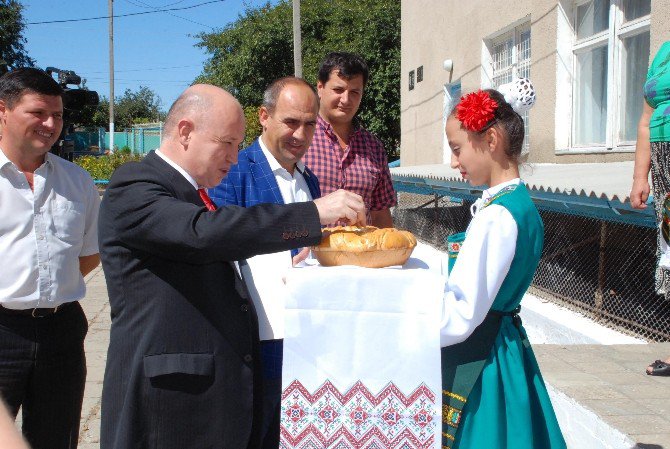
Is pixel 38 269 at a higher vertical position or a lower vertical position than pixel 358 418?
higher

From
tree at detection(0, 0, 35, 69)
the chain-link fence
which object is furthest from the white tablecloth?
tree at detection(0, 0, 35, 69)

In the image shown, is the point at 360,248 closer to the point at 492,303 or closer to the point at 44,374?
the point at 492,303

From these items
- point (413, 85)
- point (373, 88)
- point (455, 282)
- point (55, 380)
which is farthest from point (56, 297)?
point (373, 88)

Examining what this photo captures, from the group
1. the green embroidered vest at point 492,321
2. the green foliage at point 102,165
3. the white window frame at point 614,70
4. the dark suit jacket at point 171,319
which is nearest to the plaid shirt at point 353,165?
the green embroidered vest at point 492,321

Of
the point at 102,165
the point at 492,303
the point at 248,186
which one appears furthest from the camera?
the point at 102,165

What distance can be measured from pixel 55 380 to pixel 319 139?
163 centimetres

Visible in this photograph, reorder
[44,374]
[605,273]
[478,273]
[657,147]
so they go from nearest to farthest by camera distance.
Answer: [478,273]
[44,374]
[657,147]
[605,273]

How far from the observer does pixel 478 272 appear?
78.6 inches

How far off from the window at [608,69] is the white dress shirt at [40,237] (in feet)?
19.2

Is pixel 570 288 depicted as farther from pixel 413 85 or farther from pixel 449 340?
pixel 413 85

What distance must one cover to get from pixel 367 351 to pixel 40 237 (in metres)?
1.57

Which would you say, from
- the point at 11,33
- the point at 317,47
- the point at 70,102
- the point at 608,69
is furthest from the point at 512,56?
the point at 11,33

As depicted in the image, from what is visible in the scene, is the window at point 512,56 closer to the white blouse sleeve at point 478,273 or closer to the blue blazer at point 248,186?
the blue blazer at point 248,186

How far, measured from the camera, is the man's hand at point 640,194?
4051mm
